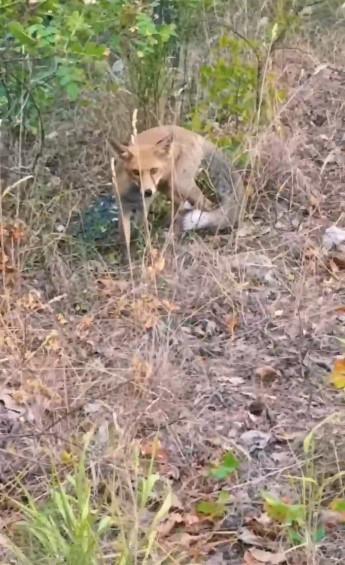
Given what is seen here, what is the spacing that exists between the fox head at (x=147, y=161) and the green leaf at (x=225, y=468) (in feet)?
5.97

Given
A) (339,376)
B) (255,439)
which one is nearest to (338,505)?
(339,376)

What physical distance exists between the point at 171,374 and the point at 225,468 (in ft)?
1.95

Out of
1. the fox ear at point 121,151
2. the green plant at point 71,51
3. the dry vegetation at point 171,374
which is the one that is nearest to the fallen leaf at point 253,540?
the dry vegetation at point 171,374

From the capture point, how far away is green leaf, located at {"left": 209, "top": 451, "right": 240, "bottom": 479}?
3166mm

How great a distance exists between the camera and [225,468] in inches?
125

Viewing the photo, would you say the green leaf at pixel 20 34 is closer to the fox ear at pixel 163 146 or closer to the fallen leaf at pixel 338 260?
the fox ear at pixel 163 146

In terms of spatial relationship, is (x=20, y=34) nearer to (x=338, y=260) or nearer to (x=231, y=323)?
(x=231, y=323)

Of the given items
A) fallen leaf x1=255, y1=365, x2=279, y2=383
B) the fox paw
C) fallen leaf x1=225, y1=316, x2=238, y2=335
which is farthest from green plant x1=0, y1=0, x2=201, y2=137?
fallen leaf x1=255, y1=365, x2=279, y2=383

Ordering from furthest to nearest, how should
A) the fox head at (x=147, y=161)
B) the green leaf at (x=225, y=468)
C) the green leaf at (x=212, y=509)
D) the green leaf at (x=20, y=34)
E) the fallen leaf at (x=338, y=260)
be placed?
the fox head at (x=147, y=161) → the fallen leaf at (x=338, y=260) → the green leaf at (x=20, y=34) → the green leaf at (x=225, y=468) → the green leaf at (x=212, y=509)

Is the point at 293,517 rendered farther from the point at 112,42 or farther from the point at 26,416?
the point at 112,42

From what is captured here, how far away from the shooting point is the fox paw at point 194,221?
4871 millimetres

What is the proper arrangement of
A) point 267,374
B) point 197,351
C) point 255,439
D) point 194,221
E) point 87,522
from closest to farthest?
point 87,522
point 255,439
point 267,374
point 197,351
point 194,221

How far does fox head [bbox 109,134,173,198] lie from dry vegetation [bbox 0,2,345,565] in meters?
0.35

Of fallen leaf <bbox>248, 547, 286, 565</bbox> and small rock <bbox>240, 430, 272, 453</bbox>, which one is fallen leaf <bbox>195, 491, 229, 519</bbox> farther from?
small rock <bbox>240, 430, 272, 453</bbox>
